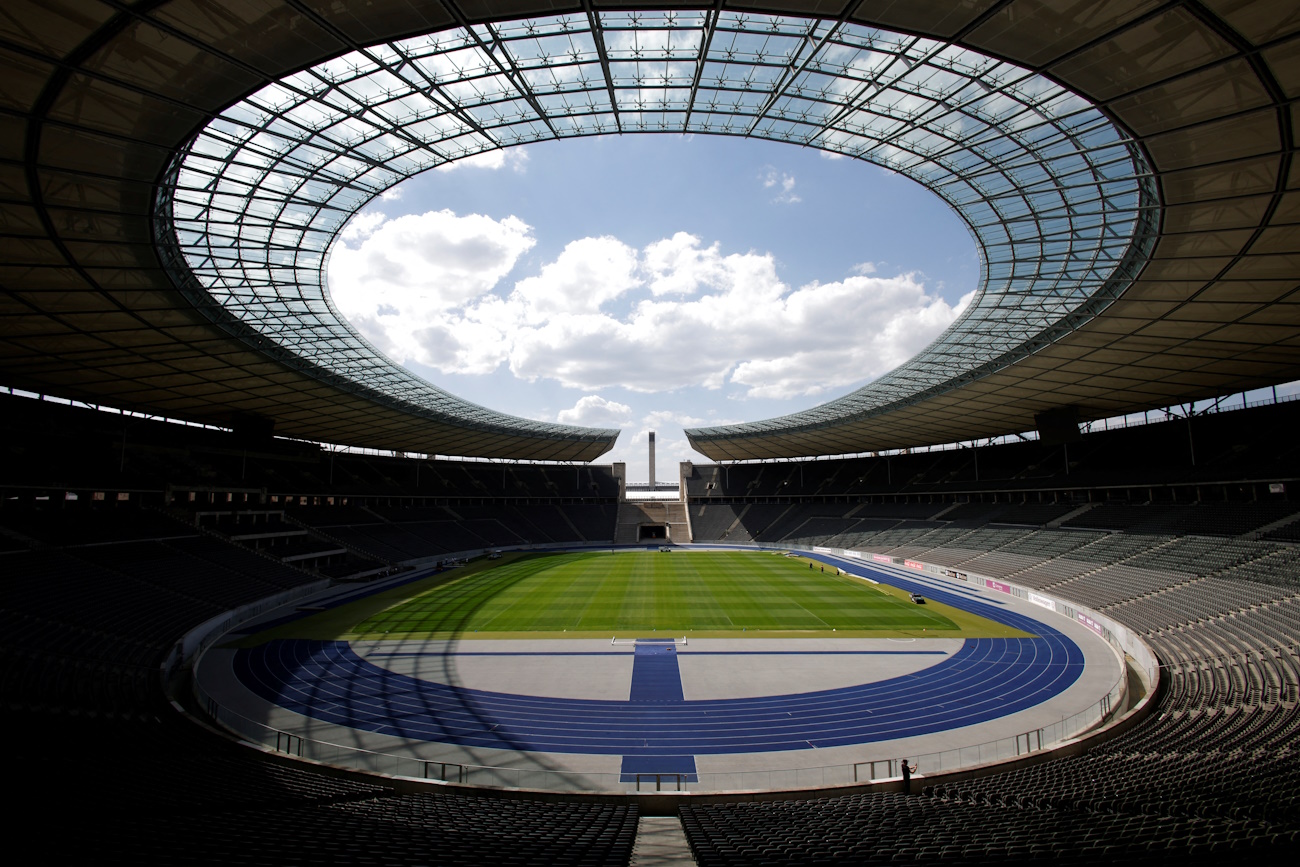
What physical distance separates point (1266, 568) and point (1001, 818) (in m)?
25.4

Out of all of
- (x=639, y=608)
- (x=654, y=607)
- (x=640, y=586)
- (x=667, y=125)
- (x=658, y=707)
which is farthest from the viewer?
(x=640, y=586)

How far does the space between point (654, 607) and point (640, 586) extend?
310 inches

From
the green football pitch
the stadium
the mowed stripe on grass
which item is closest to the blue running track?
the stadium

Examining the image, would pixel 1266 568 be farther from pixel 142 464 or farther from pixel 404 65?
pixel 142 464

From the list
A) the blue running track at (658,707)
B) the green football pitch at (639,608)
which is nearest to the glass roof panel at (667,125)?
the blue running track at (658,707)

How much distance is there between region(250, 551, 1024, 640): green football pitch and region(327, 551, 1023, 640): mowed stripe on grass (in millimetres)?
64

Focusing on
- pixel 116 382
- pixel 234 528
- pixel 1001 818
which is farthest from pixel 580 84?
pixel 234 528

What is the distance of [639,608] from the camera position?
3503 centimetres

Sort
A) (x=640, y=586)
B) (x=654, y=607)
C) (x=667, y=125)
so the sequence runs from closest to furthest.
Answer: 1. (x=667, y=125)
2. (x=654, y=607)
3. (x=640, y=586)

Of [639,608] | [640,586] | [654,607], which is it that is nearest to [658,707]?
[639,608]

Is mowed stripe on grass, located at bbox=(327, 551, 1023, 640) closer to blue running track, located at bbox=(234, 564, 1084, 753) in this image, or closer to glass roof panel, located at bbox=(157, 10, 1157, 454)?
blue running track, located at bbox=(234, 564, 1084, 753)

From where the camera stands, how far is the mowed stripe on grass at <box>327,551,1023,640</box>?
29734mm

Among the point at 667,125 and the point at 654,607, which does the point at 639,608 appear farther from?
the point at 667,125

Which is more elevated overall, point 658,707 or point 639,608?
point 639,608
